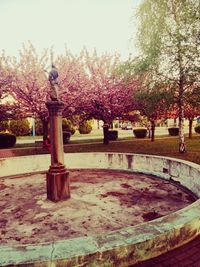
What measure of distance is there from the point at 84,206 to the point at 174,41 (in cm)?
1077

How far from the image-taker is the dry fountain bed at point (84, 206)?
559cm

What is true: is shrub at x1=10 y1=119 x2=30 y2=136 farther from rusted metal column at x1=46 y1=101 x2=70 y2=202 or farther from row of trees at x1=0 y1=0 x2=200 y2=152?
rusted metal column at x1=46 y1=101 x2=70 y2=202

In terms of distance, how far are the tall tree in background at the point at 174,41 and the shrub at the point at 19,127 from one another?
1017 inches

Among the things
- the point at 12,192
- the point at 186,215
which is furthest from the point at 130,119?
the point at 186,215

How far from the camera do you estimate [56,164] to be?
765 centimetres

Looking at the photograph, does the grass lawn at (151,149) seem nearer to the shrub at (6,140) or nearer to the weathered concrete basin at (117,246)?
the shrub at (6,140)

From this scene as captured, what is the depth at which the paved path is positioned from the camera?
3.90m

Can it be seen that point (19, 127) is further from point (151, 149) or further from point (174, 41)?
point (174, 41)

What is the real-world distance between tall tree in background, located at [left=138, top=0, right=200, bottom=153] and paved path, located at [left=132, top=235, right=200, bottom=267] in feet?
38.1

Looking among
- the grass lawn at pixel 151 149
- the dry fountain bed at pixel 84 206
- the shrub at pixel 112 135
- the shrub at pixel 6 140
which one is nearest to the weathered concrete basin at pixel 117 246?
the dry fountain bed at pixel 84 206

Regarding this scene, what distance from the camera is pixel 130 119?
22500 mm

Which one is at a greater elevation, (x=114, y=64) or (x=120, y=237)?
(x=114, y=64)

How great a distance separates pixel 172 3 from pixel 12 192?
44.3 feet

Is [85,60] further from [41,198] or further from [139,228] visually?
[139,228]
